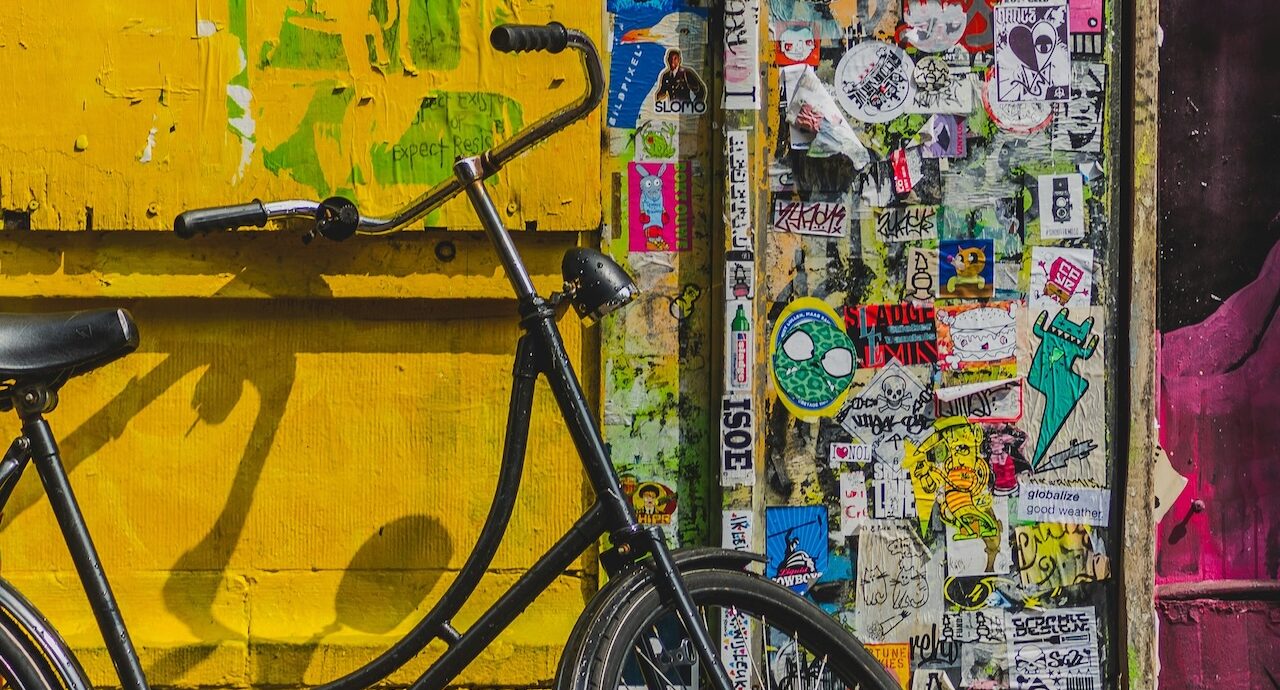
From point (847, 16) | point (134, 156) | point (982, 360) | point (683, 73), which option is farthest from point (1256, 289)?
point (134, 156)

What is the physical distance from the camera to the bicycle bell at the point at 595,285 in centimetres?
243

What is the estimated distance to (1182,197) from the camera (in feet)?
11.4

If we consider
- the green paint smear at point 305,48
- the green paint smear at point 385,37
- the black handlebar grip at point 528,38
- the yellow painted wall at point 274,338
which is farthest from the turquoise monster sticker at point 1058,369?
the green paint smear at point 305,48

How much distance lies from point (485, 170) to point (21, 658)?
128 cm

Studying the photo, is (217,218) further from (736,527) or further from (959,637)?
(959,637)

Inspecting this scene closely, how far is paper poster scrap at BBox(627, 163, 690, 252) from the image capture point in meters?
3.15

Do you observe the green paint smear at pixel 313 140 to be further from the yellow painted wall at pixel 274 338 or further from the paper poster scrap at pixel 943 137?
the paper poster scrap at pixel 943 137

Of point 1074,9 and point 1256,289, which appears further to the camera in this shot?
point 1256,289

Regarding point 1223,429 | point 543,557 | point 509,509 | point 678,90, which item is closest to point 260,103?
point 678,90

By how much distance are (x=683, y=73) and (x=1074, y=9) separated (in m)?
1.01

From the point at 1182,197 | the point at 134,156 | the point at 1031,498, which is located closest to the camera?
the point at 134,156

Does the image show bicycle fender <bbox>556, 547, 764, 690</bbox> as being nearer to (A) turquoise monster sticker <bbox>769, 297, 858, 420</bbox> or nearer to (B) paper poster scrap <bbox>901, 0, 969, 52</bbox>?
(A) turquoise monster sticker <bbox>769, 297, 858, 420</bbox>

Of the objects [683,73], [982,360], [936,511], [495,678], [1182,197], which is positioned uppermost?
[683,73]

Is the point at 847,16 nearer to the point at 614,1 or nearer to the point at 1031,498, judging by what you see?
the point at 614,1
